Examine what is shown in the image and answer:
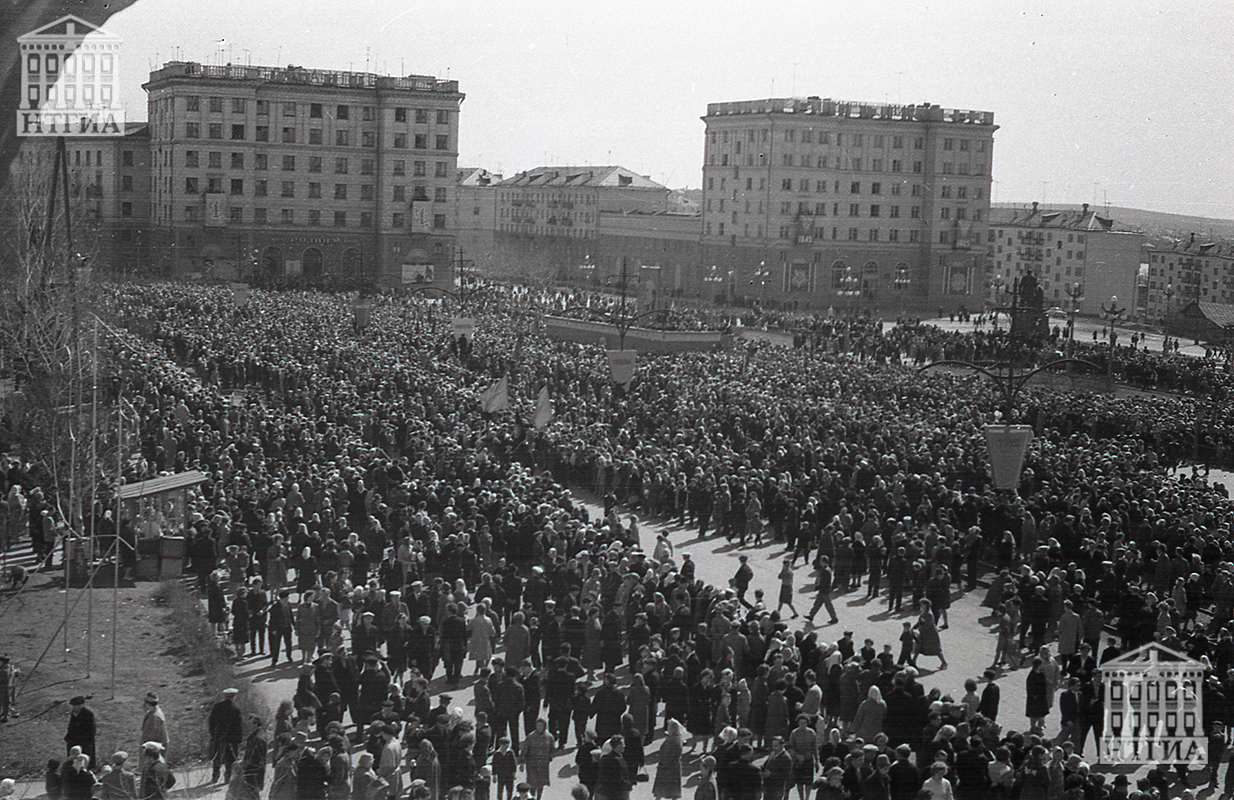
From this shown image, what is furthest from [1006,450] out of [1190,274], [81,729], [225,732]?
[1190,274]

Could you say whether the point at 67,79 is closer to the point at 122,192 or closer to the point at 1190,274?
the point at 122,192

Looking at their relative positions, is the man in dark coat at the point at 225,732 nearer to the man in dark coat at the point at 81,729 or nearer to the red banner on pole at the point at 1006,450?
the man in dark coat at the point at 81,729

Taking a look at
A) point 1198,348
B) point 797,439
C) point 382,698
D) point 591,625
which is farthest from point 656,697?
point 1198,348

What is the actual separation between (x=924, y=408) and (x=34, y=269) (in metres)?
20.4

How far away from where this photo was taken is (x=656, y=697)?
1374 centimetres

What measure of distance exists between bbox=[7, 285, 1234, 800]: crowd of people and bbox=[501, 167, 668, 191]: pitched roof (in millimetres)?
77591

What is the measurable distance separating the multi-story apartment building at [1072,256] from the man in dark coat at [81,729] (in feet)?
300

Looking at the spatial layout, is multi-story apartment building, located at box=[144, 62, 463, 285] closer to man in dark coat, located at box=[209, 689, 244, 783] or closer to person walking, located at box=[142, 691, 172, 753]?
man in dark coat, located at box=[209, 689, 244, 783]

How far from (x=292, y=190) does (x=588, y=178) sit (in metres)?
35.2

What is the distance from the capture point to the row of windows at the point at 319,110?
3191 inches

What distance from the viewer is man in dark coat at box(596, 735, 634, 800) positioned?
11.1m

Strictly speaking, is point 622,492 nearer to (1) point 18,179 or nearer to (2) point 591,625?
(2) point 591,625

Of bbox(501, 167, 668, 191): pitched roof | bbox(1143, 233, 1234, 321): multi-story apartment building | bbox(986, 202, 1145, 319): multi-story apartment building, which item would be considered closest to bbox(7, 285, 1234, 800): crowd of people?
bbox(986, 202, 1145, 319): multi-story apartment building

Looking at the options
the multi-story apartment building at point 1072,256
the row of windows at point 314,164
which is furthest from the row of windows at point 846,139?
the row of windows at point 314,164
